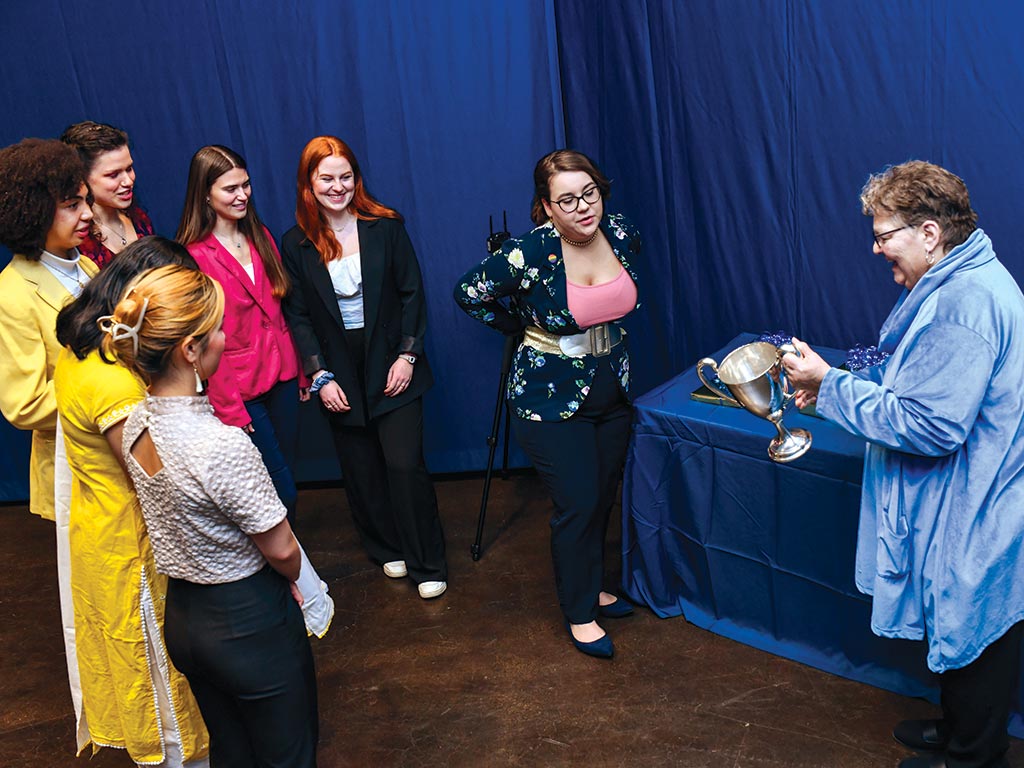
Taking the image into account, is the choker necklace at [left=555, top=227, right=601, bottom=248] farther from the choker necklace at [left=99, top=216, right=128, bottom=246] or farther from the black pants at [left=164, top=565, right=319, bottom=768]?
the choker necklace at [left=99, top=216, right=128, bottom=246]

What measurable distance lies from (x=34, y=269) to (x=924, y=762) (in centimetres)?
261

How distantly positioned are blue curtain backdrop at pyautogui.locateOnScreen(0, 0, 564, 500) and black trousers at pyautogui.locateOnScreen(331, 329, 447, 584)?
3.18ft

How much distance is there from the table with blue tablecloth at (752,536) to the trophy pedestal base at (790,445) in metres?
0.12

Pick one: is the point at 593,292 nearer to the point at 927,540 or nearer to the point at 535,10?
the point at 927,540

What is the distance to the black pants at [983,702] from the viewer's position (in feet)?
7.25

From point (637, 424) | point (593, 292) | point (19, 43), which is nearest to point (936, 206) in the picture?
point (593, 292)

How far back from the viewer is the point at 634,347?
4105mm

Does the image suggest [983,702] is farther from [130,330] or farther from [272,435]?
[272,435]

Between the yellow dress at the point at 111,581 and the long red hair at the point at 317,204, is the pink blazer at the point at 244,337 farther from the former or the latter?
the yellow dress at the point at 111,581

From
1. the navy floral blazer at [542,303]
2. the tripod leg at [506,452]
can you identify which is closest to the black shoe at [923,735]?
the navy floral blazer at [542,303]

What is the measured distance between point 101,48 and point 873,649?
368 centimetres

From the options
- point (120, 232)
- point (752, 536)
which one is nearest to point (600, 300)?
point (752, 536)

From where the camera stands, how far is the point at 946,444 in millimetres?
2047

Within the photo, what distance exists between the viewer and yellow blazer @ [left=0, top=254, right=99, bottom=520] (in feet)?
8.34
